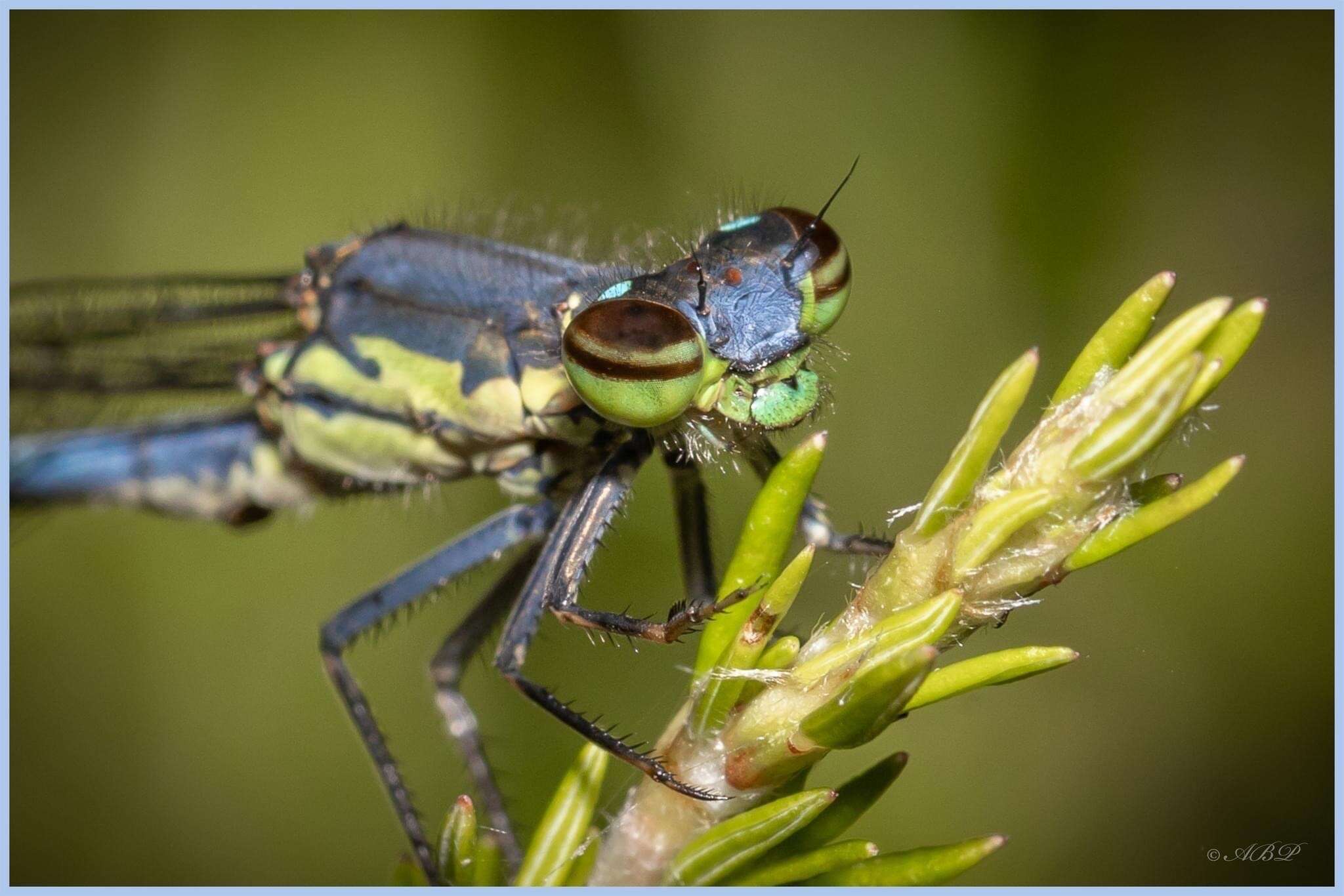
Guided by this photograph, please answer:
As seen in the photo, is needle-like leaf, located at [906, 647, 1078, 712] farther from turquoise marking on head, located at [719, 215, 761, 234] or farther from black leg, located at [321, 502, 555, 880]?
black leg, located at [321, 502, 555, 880]

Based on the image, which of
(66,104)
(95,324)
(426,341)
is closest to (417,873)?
(426,341)

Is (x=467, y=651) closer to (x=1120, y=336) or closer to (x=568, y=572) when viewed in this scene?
(x=568, y=572)

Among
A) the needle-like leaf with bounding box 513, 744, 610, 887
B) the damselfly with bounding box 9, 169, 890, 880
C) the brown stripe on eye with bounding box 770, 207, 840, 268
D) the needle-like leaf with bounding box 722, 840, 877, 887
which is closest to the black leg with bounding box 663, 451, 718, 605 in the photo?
the damselfly with bounding box 9, 169, 890, 880

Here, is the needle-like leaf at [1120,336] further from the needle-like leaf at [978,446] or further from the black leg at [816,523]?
the black leg at [816,523]

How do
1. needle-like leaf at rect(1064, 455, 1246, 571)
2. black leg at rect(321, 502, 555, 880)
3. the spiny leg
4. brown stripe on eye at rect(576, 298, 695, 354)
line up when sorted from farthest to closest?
the spiny leg
black leg at rect(321, 502, 555, 880)
brown stripe on eye at rect(576, 298, 695, 354)
needle-like leaf at rect(1064, 455, 1246, 571)

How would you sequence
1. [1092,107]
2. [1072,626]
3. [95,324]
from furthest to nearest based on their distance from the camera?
1. [95,324]
2. [1092,107]
3. [1072,626]

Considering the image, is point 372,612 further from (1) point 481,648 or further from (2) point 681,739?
(2) point 681,739
